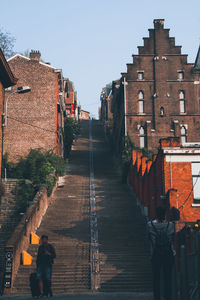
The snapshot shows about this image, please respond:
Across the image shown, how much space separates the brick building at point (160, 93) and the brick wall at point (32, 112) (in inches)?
364

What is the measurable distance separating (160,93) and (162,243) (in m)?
38.4

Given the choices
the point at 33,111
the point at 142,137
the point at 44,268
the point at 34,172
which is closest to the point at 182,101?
the point at 142,137

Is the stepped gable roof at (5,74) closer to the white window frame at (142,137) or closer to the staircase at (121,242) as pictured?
the staircase at (121,242)

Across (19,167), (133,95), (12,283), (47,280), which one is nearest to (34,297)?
(47,280)

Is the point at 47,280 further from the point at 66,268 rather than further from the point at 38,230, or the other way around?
the point at 38,230

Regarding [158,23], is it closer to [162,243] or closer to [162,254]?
[162,243]

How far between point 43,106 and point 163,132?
13.5 m

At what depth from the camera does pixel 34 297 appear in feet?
32.3

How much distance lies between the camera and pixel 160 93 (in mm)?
44719

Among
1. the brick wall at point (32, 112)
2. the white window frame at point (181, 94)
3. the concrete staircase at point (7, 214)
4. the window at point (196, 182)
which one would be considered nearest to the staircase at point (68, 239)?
the concrete staircase at point (7, 214)

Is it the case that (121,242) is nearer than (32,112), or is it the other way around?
(121,242)

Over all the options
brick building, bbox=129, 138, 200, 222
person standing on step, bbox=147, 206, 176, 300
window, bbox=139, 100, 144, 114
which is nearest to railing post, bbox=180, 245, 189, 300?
person standing on step, bbox=147, 206, 176, 300

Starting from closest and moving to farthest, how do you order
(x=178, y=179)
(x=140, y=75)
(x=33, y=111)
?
(x=178, y=179) < (x=33, y=111) < (x=140, y=75)

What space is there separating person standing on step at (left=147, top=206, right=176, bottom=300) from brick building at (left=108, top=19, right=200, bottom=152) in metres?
36.1
